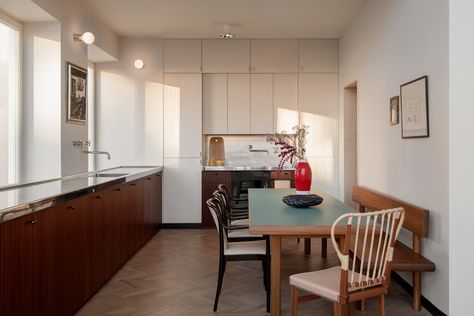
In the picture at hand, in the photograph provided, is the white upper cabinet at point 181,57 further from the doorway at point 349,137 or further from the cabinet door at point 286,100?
the doorway at point 349,137

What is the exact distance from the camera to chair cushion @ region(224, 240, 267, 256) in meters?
3.36

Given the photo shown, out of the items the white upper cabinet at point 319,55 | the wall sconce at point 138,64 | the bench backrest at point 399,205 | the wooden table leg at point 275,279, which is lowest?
the wooden table leg at point 275,279

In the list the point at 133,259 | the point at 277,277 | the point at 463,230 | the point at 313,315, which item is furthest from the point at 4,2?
the point at 463,230

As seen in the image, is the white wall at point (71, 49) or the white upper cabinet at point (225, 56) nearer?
the white wall at point (71, 49)

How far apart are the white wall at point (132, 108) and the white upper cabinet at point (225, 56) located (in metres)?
0.71

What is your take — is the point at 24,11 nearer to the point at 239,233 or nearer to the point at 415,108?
the point at 239,233

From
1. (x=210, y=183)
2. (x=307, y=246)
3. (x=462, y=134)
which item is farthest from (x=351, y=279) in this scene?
(x=210, y=183)

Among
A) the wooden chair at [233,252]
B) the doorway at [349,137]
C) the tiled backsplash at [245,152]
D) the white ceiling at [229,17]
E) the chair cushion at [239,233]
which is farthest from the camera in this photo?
the tiled backsplash at [245,152]

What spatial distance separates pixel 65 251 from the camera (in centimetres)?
298

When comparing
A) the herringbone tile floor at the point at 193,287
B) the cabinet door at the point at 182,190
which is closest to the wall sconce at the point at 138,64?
the cabinet door at the point at 182,190

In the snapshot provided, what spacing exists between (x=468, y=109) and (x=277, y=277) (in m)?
Answer: 1.66

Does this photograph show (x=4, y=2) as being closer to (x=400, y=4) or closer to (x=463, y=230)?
(x=400, y=4)

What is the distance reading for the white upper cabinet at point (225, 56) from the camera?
22.4 feet

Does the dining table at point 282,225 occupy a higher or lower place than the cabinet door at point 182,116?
lower
